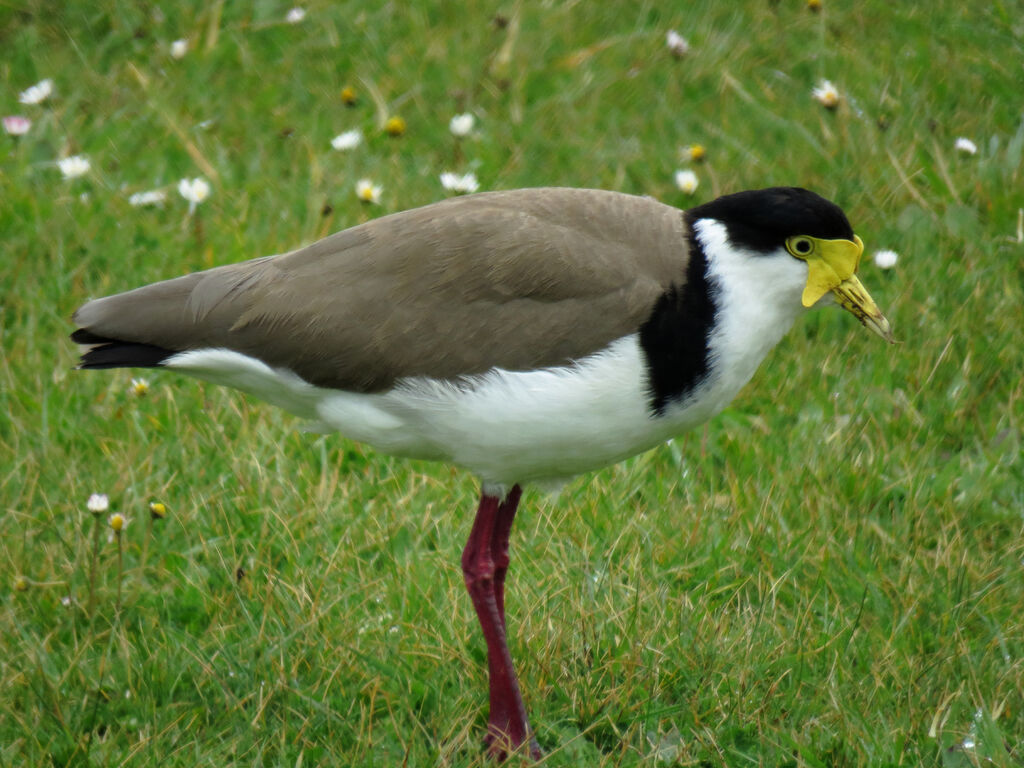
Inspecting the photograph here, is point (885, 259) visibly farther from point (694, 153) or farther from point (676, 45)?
point (676, 45)

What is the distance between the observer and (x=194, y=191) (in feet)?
19.2

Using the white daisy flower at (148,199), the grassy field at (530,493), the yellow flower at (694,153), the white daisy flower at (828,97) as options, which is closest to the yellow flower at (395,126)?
the grassy field at (530,493)

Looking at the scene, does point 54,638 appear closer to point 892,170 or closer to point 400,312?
point 400,312

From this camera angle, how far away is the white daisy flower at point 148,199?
6.04 m

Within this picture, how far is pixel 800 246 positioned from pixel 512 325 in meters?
0.76

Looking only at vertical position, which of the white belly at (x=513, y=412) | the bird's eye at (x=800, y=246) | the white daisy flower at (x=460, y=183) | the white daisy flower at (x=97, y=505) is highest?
the bird's eye at (x=800, y=246)

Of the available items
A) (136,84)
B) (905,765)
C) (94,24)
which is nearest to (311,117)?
(136,84)

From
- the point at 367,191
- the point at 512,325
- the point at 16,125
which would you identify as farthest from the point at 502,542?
the point at 16,125

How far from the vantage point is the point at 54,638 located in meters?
4.02

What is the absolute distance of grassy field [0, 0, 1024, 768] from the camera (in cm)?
377

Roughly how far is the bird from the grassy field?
0.48 meters

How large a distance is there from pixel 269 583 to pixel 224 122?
330cm

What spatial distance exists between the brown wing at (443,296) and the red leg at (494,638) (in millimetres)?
542

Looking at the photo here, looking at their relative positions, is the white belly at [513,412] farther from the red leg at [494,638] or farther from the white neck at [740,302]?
the red leg at [494,638]
